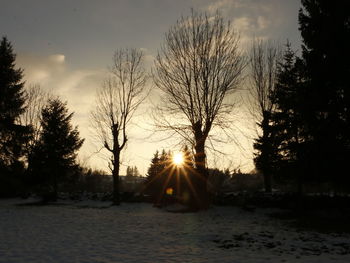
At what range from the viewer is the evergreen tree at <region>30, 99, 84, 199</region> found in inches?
1232

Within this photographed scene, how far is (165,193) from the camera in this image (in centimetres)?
2705

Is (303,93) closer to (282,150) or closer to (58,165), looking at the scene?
(282,150)

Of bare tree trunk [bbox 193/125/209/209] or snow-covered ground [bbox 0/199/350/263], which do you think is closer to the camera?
snow-covered ground [bbox 0/199/350/263]

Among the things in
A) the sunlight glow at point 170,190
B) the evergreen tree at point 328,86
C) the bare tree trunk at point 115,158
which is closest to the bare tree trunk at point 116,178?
the bare tree trunk at point 115,158

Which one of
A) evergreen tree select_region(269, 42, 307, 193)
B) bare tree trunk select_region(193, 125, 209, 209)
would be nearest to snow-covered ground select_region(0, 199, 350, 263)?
bare tree trunk select_region(193, 125, 209, 209)

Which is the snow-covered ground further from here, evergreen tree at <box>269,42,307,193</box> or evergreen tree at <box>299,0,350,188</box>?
Answer: evergreen tree at <box>269,42,307,193</box>

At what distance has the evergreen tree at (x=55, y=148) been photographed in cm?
3130

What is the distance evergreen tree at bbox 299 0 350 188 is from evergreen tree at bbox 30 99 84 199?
26.1 metres

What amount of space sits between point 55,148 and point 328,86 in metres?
28.1

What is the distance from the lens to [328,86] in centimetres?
1555

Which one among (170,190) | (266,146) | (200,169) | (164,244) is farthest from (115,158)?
(164,244)

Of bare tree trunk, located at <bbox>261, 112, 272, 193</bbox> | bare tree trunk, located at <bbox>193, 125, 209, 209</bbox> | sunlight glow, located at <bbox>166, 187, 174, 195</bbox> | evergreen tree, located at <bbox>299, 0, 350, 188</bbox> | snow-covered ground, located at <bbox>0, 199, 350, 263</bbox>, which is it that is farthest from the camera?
sunlight glow, located at <bbox>166, 187, 174, 195</bbox>

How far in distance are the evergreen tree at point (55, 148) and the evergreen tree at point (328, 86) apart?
2609 centimetres

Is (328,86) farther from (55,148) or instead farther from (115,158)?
(55,148)
